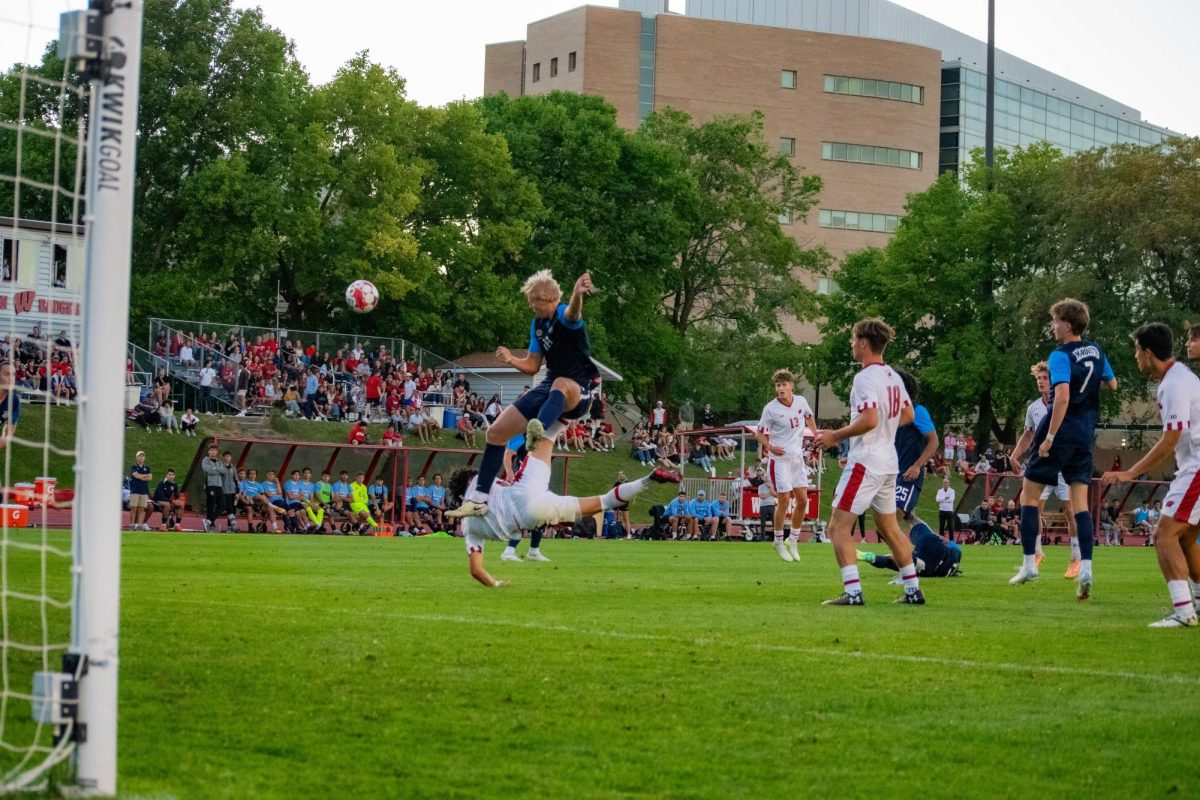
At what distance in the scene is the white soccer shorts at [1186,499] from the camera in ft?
33.2

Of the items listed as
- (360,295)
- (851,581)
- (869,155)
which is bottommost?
(851,581)

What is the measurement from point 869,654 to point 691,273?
63.4 m

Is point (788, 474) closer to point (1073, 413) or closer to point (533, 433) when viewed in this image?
point (1073, 413)

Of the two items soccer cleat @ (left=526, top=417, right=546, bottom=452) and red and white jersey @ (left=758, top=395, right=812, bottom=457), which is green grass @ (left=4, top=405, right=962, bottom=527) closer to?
red and white jersey @ (left=758, top=395, right=812, bottom=457)

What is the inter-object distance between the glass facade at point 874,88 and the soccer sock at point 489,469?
86.2m

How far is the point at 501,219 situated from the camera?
6156 centimetres

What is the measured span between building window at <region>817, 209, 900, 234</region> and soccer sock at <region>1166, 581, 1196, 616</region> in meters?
86.0

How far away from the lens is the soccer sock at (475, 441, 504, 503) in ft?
40.1

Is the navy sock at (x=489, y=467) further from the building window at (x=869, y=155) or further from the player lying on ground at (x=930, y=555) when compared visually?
the building window at (x=869, y=155)

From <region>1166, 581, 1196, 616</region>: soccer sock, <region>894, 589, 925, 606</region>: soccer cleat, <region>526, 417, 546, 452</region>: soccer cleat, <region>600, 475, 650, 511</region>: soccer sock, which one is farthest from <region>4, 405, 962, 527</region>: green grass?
<region>1166, 581, 1196, 616</region>: soccer sock

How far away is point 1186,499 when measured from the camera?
10.2 metres

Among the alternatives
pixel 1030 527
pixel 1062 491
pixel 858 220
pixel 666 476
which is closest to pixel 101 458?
pixel 666 476

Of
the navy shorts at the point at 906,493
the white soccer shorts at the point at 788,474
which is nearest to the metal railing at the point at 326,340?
the white soccer shorts at the point at 788,474

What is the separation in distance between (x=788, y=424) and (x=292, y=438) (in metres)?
25.0
